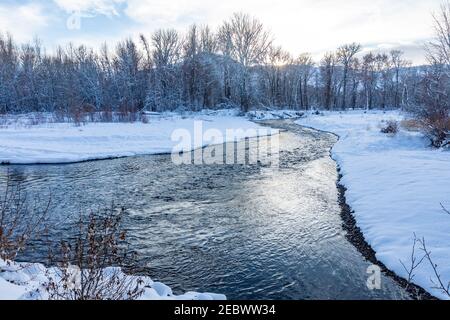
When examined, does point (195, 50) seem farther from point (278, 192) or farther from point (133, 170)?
point (278, 192)

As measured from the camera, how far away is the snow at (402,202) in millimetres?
6039

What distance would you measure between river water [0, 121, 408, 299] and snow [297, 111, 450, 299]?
56cm

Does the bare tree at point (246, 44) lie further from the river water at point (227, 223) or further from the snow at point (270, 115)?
the river water at point (227, 223)

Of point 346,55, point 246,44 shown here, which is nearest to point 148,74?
point 246,44

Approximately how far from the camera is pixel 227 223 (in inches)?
321

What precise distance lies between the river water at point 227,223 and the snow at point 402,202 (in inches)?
22.1

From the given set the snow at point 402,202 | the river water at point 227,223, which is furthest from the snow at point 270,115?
the river water at point 227,223

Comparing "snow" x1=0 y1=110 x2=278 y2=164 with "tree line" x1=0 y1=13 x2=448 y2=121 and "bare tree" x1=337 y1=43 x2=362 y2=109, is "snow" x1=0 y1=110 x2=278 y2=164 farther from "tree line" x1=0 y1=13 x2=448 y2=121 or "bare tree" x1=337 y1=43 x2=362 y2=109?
"bare tree" x1=337 y1=43 x2=362 y2=109
